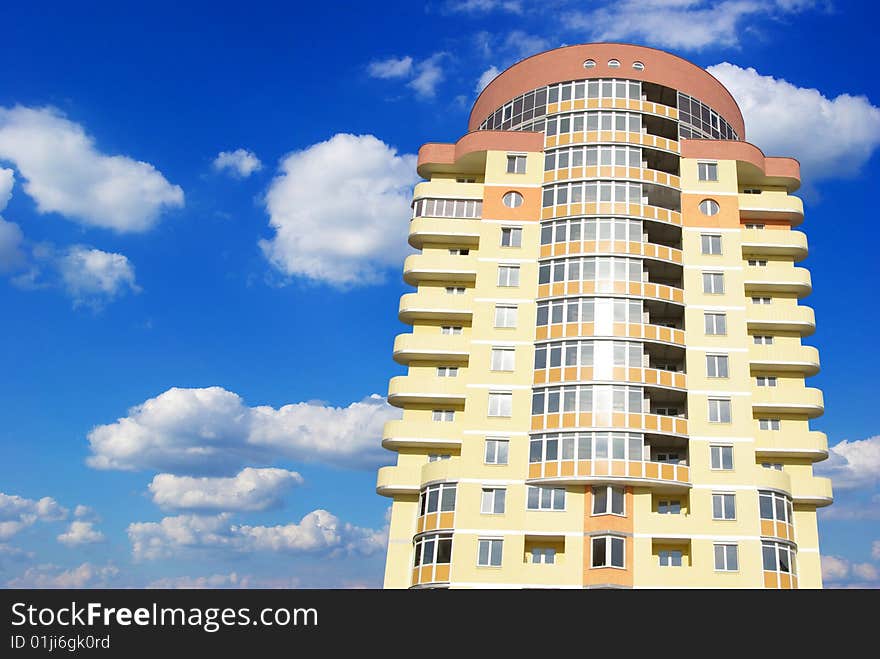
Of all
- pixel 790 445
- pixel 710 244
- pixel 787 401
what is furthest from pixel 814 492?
pixel 710 244

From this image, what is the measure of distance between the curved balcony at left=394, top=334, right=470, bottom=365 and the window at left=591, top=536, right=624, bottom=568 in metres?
15.8

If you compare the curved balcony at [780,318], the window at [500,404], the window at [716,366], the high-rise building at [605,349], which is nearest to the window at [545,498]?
the high-rise building at [605,349]

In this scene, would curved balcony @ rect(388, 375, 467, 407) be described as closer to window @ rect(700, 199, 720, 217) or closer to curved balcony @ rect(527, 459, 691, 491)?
curved balcony @ rect(527, 459, 691, 491)

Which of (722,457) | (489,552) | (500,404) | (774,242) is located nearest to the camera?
(489,552)

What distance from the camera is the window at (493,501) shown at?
165 feet

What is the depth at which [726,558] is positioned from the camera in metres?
48.7

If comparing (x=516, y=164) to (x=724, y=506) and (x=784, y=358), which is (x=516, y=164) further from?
(x=724, y=506)

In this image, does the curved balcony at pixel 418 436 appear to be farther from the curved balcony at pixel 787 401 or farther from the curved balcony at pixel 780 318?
the curved balcony at pixel 780 318

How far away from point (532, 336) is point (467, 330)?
5710 mm

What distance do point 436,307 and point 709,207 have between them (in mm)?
21061

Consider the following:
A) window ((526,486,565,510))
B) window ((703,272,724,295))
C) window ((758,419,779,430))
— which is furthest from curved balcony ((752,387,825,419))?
window ((526,486,565,510))

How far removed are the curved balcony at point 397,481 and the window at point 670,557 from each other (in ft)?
52.8
